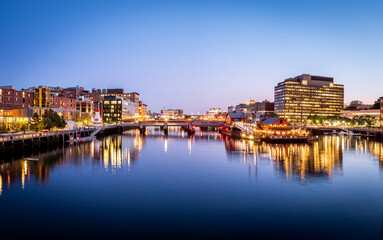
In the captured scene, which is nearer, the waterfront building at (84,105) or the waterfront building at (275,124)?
the waterfront building at (275,124)

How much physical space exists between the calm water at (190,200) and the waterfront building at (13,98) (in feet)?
254

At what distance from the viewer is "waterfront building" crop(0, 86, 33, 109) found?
350ft

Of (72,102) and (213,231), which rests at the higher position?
(72,102)

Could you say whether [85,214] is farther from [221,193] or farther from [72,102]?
[72,102]

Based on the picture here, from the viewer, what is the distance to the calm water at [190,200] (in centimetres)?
2089

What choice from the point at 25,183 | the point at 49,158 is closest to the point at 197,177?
the point at 25,183

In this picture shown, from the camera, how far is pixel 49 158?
167 feet

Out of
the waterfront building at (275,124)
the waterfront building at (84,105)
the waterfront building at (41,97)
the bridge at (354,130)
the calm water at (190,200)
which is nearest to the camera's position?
the calm water at (190,200)

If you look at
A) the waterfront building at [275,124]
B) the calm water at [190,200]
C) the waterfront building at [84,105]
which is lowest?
the calm water at [190,200]

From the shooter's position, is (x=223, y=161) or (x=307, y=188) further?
(x=223, y=161)

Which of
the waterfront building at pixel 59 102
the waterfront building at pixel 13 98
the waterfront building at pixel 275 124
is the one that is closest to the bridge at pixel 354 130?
the waterfront building at pixel 275 124

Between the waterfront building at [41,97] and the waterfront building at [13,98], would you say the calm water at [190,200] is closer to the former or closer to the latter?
the waterfront building at [13,98]

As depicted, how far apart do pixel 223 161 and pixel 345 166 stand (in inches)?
819

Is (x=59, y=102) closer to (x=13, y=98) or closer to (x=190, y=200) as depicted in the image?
(x=13, y=98)
